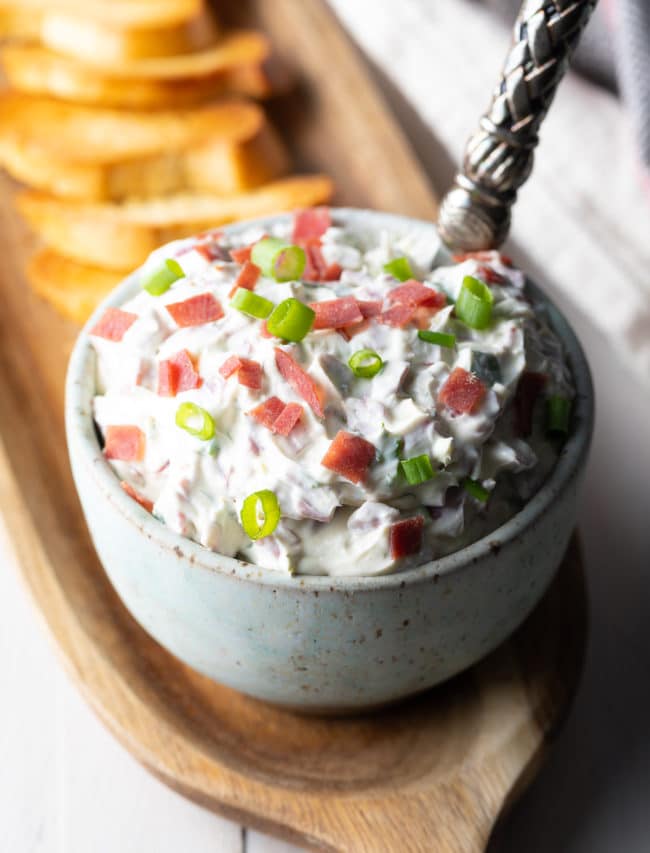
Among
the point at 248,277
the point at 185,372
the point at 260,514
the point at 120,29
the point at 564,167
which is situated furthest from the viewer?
the point at 564,167

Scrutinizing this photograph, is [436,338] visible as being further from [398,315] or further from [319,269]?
[319,269]

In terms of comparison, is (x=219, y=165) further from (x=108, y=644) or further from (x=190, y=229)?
(x=108, y=644)

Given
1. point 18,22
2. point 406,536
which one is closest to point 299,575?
point 406,536

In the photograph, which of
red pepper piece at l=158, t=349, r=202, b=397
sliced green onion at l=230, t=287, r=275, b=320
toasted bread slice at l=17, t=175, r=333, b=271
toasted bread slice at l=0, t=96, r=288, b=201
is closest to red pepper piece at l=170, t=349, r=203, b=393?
red pepper piece at l=158, t=349, r=202, b=397

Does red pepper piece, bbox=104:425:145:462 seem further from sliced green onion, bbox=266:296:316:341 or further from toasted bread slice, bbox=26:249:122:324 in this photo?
toasted bread slice, bbox=26:249:122:324

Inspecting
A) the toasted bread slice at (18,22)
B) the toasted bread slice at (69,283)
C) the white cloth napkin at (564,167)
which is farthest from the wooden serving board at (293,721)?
the toasted bread slice at (18,22)

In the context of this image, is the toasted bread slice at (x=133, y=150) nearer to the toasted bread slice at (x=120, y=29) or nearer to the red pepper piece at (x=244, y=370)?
the toasted bread slice at (x=120, y=29)
